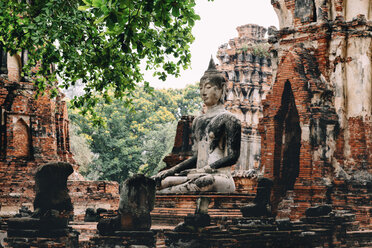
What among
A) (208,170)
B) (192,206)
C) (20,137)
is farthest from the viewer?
(20,137)

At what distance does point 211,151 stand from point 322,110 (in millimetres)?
5324

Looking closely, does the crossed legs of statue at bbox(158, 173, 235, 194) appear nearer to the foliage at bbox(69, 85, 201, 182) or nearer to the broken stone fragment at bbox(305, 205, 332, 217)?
the broken stone fragment at bbox(305, 205, 332, 217)

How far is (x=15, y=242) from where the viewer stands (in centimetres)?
773

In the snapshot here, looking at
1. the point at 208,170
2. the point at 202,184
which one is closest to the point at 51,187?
the point at 202,184

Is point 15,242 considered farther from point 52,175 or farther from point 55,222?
point 52,175

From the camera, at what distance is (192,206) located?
8.02m

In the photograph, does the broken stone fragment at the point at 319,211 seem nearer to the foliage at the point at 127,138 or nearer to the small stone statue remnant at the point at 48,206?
the small stone statue remnant at the point at 48,206

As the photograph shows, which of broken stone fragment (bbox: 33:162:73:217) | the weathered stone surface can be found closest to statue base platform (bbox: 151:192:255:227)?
the weathered stone surface

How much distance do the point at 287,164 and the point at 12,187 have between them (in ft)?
22.7

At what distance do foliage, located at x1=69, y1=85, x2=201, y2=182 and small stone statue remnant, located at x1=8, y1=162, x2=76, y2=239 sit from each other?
22.4 m

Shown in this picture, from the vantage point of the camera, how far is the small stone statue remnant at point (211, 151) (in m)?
8.27

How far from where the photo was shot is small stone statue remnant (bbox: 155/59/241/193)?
8.27 m

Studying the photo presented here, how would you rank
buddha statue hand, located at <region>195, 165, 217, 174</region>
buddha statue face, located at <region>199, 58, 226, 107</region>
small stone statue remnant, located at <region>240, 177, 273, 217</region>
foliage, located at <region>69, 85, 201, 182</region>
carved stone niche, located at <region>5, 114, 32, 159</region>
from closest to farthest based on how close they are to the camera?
small stone statue remnant, located at <region>240, 177, 273, 217</region> < buddha statue hand, located at <region>195, 165, 217, 174</region> < buddha statue face, located at <region>199, 58, 226, 107</region> < carved stone niche, located at <region>5, 114, 32, 159</region> < foliage, located at <region>69, 85, 201, 182</region>

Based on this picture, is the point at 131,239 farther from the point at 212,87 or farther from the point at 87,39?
the point at 87,39
